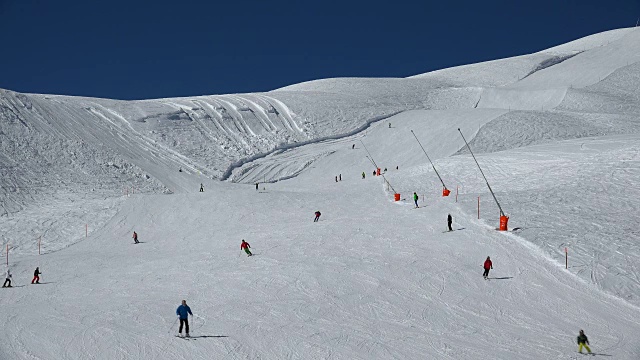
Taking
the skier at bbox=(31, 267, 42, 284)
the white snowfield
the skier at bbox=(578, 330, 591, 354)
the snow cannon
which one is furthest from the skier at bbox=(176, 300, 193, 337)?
the snow cannon

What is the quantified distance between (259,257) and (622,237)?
48.2ft

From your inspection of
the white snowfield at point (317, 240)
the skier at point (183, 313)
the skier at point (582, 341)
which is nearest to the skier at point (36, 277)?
the white snowfield at point (317, 240)

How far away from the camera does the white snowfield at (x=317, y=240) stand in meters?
17.8

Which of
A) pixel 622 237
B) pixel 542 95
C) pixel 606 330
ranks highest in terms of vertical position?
pixel 542 95

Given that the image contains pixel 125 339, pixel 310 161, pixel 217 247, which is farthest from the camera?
pixel 310 161

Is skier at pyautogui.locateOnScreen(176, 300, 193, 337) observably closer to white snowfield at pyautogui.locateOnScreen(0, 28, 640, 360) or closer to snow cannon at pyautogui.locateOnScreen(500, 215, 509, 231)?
white snowfield at pyautogui.locateOnScreen(0, 28, 640, 360)

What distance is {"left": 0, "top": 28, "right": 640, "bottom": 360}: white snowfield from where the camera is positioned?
58.5ft

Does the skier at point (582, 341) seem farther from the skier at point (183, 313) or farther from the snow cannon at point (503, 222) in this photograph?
the snow cannon at point (503, 222)

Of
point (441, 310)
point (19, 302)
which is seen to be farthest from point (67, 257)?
point (441, 310)

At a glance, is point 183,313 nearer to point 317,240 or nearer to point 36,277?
point 36,277

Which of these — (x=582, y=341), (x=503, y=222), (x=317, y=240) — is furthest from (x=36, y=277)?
(x=582, y=341)

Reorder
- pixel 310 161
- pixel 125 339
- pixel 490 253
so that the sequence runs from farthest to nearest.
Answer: pixel 310 161 < pixel 490 253 < pixel 125 339

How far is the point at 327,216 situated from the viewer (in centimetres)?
3528

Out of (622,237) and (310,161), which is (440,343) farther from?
(310,161)
